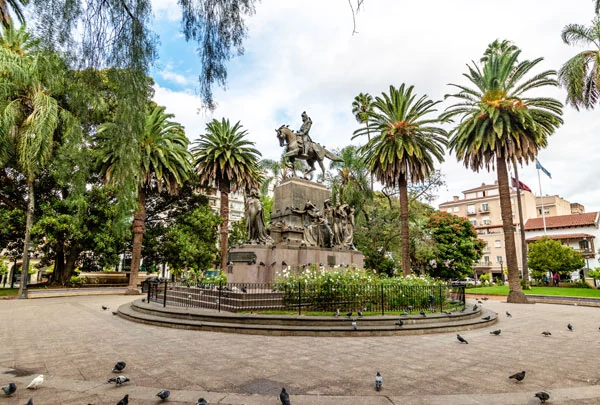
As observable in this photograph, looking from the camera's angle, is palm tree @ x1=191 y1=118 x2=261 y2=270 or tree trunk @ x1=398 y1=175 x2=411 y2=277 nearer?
tree trunk @ x1=398 y1=175 x2=411 y2=277

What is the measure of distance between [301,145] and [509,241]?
46.8ft

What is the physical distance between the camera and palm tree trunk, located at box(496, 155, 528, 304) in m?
20.8

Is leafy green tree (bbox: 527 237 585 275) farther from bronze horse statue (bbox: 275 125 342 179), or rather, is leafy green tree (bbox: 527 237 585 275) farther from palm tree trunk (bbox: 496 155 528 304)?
bronze horse statue (bbox: 275 125 342 179)

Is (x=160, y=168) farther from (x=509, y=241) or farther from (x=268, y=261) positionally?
(x=509, y=241)

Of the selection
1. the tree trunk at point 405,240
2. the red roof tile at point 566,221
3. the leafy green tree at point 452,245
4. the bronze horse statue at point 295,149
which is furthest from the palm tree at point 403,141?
the red roof tile at point 566,221

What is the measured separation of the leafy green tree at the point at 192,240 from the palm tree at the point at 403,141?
15.7m

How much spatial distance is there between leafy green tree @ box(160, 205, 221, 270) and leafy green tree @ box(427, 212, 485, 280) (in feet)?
82.8

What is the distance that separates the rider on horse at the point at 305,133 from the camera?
17641mm

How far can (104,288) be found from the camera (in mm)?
27781

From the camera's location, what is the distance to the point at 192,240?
3016 centimetres

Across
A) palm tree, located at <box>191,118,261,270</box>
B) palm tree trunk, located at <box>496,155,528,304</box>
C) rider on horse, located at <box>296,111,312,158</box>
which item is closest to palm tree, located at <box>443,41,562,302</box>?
palm tree trunk, located at <box>496,155,528,304</box>

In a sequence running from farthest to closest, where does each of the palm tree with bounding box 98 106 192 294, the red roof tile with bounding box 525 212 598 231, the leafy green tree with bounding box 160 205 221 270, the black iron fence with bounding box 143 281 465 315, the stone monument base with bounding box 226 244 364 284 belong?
the red roof tile with bounding box 525 212 598 231, the leafy green tree with bounding box 160 205 221 270, the palm tree with bounding box 98 106 192 294, the stone monument base with bounding box 226 244 364 284, the black iron fence with bounding box 143 281 465 315

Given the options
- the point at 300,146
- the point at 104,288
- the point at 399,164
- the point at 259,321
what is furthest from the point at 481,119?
the point at 104,288

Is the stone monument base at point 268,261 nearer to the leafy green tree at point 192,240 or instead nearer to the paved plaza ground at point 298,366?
the paved plaza ground at point 298,366
